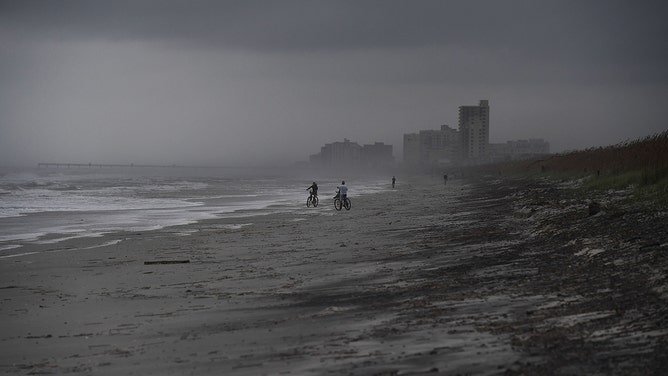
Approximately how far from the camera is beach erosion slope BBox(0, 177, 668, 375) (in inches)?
247

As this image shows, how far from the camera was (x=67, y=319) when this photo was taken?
948cm

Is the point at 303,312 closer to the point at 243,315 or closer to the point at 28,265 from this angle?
the point at 243,315

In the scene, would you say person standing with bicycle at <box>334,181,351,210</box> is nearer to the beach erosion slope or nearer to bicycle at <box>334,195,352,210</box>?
bicycle at <box>334,195,352,210</box>

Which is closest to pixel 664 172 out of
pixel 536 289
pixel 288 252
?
pixel 288 252

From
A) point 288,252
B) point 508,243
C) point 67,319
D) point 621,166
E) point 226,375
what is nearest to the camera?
point 226,375

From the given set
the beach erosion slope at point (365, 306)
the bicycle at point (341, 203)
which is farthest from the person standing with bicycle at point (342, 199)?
the beach erosion slope at point (365, 306)

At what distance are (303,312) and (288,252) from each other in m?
7.69

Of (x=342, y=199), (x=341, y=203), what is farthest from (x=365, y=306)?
(x=342, y=199)

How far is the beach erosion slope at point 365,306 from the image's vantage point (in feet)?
20.5

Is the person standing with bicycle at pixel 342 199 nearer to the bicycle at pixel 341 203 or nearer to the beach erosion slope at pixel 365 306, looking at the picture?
the bicycle at pixel 341 203

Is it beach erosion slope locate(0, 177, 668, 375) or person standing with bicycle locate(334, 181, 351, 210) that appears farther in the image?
person standing with bicycle locate(334, 181, 351, 210)

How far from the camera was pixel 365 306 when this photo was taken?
353 inches

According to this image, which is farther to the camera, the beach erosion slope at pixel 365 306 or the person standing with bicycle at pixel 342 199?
the person standing with bicycle at pixel 342 199

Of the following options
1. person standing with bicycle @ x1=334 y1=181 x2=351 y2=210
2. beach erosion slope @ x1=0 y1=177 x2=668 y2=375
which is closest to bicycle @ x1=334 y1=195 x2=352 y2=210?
person standing with bicycle @ x1=334 y1=181 x2=351 y2=210
